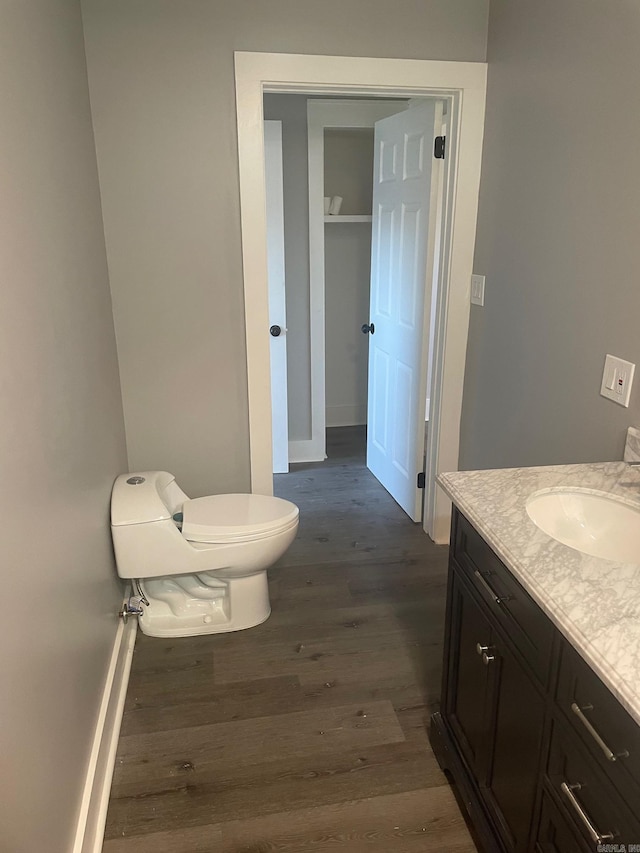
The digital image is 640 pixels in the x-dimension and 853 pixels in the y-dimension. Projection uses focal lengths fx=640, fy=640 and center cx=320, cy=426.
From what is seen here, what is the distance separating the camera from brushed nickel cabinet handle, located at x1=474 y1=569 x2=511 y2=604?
55.4 inches

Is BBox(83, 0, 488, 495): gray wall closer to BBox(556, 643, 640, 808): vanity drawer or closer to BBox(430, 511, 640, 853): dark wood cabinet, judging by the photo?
BBox(430, 511, 640, 853): dark wood cabinet

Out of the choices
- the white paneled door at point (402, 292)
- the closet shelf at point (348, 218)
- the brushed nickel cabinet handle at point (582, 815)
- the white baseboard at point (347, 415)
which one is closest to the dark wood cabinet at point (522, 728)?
the brushed nickel cabinet handle at point (582, 815)

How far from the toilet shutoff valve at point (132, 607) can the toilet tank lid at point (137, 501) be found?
14.5 inches

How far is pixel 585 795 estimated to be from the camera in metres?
1.12

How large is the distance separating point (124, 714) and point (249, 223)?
6.09 ft

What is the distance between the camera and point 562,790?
3.88ft

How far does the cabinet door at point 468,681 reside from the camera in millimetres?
1557

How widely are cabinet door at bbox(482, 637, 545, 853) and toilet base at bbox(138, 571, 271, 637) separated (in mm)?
1201

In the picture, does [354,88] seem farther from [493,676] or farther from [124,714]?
[124,714]

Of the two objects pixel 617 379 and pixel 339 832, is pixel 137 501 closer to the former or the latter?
pixel 339 832

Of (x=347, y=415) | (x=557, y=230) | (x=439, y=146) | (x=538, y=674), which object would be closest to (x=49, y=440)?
(x=538, y=674)

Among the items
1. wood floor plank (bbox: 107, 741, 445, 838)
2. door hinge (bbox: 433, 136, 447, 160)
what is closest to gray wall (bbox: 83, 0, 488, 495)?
door hinge (bbox: 433, 136, 447, 160)

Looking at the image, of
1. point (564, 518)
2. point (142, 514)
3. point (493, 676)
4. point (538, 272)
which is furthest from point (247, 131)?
point (493, 676)

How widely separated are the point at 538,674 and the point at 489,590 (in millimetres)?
253
